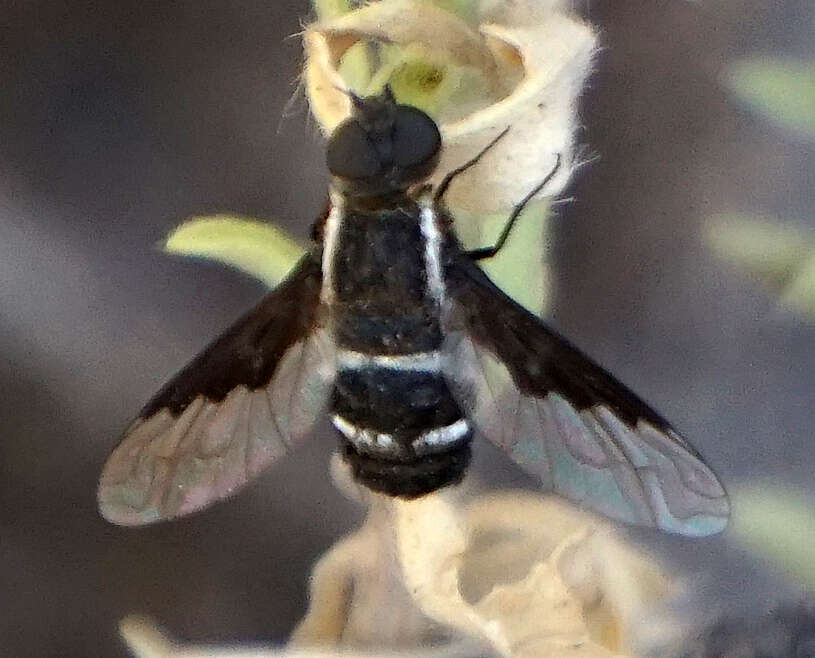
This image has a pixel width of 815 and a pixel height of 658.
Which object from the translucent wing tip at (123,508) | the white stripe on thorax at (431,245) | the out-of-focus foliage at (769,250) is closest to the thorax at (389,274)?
the white stripe on thorax at (431,245)

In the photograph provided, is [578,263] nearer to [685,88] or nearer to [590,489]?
[685,88]

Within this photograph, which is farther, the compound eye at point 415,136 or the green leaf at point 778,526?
the green leaf at point 778,526

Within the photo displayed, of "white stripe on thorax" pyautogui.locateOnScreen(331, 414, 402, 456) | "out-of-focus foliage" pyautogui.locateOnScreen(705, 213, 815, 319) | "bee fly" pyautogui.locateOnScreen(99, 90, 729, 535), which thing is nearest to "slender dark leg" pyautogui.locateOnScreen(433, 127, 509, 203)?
"bee fly" pyautogui.locateOnScreen(99, 90, 729, 535)

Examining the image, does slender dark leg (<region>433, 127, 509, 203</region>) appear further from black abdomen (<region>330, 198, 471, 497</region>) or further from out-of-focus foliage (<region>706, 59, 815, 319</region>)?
out-of-focus foliage (<region>706, 59, 815, 319</region>)

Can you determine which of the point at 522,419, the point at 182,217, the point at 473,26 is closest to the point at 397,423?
the point at 522,419

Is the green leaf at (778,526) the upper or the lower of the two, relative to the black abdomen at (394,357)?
lower

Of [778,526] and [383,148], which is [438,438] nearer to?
[383,148]

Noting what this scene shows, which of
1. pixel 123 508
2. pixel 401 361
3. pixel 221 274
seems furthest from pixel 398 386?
pixel 221 274

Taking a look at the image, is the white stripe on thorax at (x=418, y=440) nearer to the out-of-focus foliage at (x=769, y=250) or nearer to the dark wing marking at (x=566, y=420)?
the dark wing marking at (x=566, y=420)
